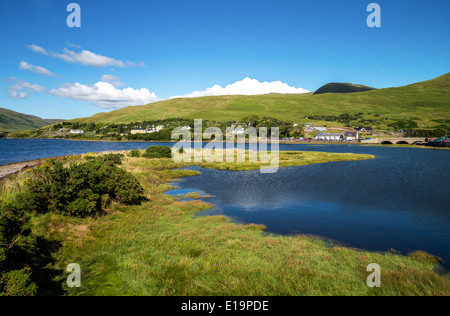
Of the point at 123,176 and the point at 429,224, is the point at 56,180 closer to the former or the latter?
the point at 123,176

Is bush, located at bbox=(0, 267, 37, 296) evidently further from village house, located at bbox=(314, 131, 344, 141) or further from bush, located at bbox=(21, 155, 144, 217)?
village house, located at bbox=(314, 131, 344, 141)

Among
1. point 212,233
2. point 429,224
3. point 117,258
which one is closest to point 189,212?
point 212,233

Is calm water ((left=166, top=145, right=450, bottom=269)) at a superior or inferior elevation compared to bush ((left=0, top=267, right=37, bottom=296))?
inferior

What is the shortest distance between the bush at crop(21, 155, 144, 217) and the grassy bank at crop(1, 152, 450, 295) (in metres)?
1.23

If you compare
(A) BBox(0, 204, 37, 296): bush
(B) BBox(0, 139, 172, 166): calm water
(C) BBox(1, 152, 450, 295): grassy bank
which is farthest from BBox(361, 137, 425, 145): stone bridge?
(A) BBox(0, 204, 37, 296): bush

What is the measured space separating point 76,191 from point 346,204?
99.4 feet

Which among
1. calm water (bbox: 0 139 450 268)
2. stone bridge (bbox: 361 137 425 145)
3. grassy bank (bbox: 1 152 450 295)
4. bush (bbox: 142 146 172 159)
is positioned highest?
stone bridge (bbox: 361 137 425 145)

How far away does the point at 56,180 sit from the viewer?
69.7 feet

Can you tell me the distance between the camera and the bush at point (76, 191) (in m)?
19.2

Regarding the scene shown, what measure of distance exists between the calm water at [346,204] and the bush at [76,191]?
10.5 m

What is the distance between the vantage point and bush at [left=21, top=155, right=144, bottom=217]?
63.1 feet

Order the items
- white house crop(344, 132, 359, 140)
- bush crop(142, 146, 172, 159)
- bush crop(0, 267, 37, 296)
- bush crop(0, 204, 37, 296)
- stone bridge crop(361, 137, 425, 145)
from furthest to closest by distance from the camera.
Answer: white house crop(344, 132, 359, 140)
stone bridge crop(361, 137, 425, 145)
bush crop(142, 146, 172, 159)
bush crop(0, 204, 37, 296)
bush crop(0, 267, 37, 296)

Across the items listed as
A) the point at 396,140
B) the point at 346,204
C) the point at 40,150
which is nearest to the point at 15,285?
the point at 346,204

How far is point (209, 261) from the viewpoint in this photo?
1403cm
